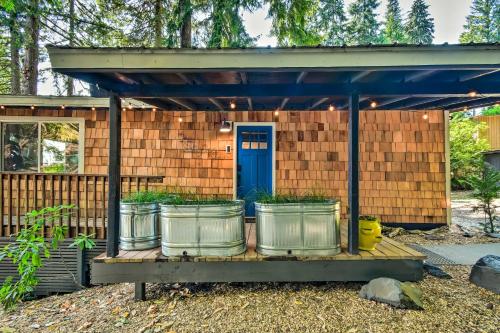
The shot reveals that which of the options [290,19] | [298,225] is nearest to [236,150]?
[298,225]

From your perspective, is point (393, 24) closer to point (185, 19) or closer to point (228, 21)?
point (228, 21)

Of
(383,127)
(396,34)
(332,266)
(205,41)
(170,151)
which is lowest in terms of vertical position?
(332,266)

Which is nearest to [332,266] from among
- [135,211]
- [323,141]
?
[135,211]

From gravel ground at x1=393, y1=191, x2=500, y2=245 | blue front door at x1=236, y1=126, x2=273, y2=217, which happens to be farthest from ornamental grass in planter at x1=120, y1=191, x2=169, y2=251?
gravel ground at x1=393, y1=191, x2=500, y2=245

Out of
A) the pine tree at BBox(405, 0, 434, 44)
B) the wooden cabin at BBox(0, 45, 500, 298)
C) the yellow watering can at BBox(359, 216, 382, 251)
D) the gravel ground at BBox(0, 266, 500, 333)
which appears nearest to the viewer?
the gravel ground at BBox(0, 266, 500, 333)

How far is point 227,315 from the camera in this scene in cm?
265

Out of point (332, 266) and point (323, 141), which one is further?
point (323, 141)

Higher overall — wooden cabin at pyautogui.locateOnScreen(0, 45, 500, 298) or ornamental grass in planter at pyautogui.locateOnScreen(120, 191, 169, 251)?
wooden cabin at pyautogui.locateOnScreen(0, 45, 500, 298)

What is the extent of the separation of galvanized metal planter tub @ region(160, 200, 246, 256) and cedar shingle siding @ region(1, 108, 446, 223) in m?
2.77

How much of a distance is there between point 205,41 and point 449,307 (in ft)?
29.0

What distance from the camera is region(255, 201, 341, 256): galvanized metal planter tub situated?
2.90m

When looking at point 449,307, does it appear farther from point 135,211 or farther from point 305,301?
point 135,211

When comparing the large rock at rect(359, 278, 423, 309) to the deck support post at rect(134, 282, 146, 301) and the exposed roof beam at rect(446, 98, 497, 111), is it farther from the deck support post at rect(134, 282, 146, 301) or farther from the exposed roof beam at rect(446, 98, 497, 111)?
the exposed roof beam at rect(446, 98, 497, 111)

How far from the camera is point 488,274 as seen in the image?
3.09 meters
